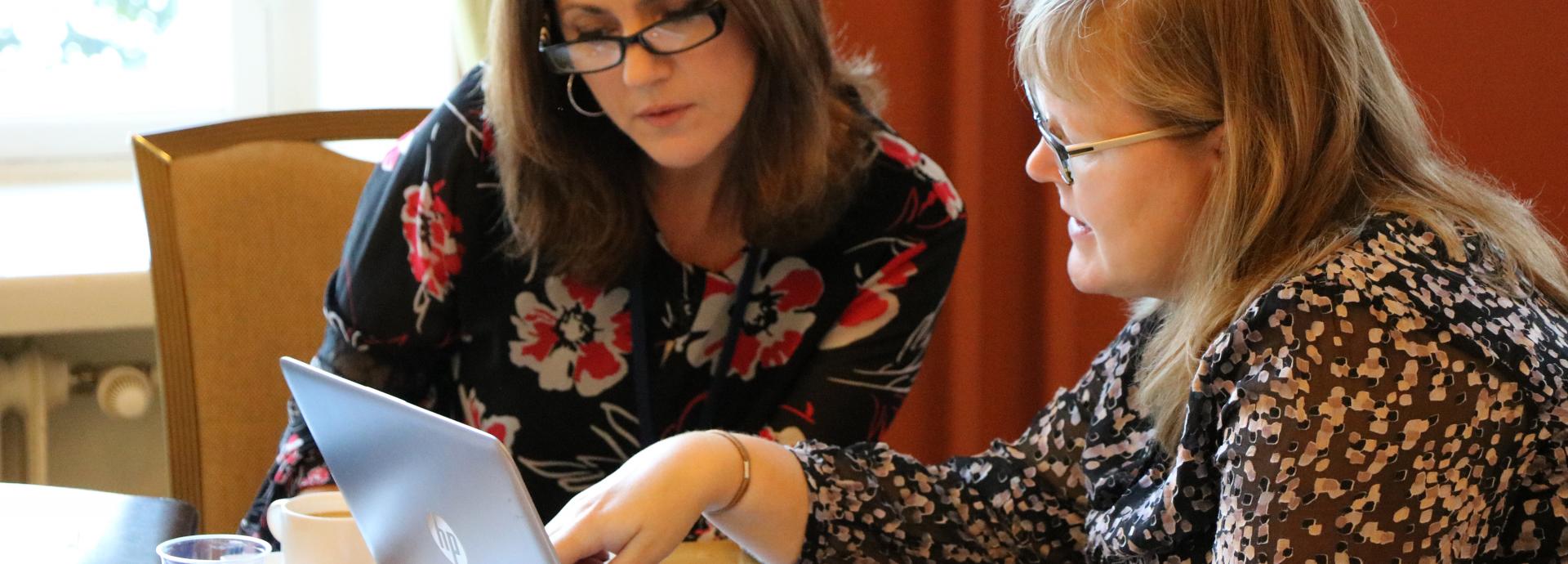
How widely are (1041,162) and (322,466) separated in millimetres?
731

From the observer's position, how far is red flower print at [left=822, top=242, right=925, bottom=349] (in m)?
1.47

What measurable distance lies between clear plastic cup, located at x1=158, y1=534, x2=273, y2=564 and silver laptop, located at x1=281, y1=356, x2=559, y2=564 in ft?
0.23

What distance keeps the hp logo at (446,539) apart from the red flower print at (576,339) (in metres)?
0.65

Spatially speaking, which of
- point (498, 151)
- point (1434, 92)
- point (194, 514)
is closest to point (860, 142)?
point (498, 151)

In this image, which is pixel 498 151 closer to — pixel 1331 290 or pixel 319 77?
pixel 1331 290

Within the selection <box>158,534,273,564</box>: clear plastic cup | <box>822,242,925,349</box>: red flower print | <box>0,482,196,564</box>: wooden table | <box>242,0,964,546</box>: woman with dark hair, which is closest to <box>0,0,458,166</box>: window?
<box>242,0,964,546</box>: woman with dark hair

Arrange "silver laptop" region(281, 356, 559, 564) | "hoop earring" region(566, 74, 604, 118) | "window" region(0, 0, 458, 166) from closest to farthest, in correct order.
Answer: "silver laptop" region(281, 356, 559, 564)
"hoop earring" region(566, 74, 604, 118)
"window" region(0, 0, 458, 166)

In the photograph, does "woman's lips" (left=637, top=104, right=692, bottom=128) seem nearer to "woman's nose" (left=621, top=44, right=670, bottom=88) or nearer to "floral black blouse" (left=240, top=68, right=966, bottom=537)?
"woman's nose" (left=621, top=44, right=670, bottom=88)

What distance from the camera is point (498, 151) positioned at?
1.46 metres

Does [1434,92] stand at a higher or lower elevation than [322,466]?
higher

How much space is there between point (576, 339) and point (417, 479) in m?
0.67

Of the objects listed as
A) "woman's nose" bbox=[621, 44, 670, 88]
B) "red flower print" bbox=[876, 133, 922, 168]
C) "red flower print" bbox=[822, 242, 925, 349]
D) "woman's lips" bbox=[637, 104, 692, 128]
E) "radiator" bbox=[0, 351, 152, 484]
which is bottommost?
"radiator" bbox=[0, 351, 152, 484]

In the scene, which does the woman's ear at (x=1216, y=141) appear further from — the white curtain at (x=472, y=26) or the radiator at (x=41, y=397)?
the radiator at (x=41, y=397)

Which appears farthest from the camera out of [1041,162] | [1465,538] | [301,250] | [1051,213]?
[1051,213]
